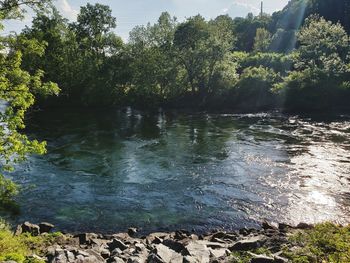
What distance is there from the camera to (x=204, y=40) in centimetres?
6650

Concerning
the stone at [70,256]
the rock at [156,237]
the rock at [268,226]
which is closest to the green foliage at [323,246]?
the rock at [268,226]

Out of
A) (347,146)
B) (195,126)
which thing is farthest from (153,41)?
(347,146)

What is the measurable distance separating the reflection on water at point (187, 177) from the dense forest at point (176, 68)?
17.8 metres

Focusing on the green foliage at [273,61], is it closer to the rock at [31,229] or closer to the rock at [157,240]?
the rock at [157,240]

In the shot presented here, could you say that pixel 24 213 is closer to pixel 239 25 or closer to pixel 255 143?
pixel 255 143

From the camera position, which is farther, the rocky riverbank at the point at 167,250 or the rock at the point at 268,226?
the rock at the point at 268,226

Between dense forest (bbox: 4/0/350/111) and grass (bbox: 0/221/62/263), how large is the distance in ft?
172

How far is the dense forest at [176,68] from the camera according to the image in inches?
2510

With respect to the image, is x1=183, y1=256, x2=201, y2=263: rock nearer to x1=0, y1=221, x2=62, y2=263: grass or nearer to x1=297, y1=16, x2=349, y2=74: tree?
x1=0, y1=221, x2=62, y2=263: grass

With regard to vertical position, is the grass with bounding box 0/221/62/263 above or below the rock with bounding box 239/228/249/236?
above

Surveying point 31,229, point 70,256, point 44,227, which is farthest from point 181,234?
point 31,229

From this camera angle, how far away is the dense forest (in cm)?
6375

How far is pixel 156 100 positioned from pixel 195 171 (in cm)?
4157

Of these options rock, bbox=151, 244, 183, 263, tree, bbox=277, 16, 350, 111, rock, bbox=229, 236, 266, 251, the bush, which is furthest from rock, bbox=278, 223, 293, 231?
tree, bbox=277, 16, 350, 111
